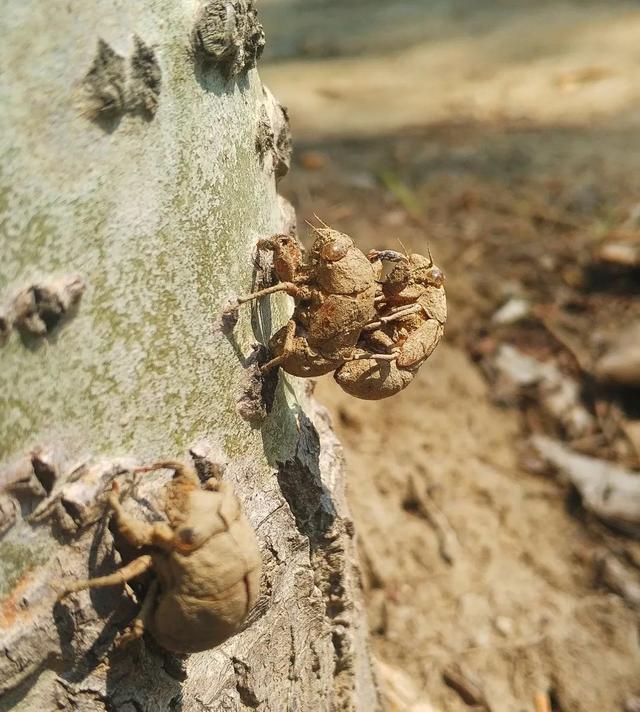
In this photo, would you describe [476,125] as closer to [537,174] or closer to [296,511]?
[537,174]

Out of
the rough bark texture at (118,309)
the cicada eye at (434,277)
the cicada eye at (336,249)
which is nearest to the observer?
the rough bark texture at (118,309)

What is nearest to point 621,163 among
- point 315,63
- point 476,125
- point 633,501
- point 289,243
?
point 476,125

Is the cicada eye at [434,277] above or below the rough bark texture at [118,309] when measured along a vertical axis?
below

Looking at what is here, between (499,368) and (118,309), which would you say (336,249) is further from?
(499,368)

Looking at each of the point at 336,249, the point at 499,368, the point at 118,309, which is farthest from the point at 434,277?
the point at 499,368

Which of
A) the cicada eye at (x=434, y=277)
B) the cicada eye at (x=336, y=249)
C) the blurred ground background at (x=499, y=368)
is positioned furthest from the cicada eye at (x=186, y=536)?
the blurred ground background at (x=499, y=368)

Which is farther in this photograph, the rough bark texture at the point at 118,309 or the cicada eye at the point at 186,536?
the cicada eye at the point at 186,536

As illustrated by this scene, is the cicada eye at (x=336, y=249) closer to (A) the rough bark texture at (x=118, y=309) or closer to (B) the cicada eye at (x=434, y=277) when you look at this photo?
(A) the rough bark texture at (x=118, y=309)

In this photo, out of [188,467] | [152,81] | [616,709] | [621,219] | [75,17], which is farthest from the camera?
[621,219]
